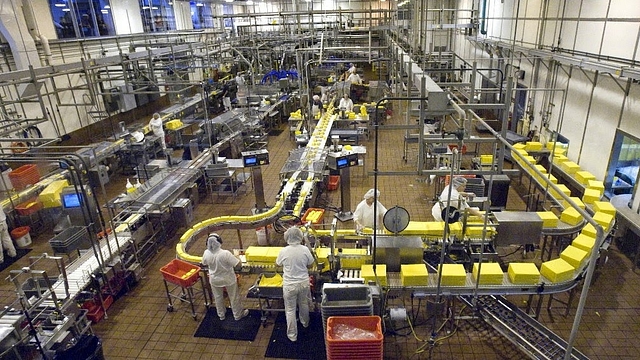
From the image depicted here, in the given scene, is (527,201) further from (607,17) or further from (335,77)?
(335,77)

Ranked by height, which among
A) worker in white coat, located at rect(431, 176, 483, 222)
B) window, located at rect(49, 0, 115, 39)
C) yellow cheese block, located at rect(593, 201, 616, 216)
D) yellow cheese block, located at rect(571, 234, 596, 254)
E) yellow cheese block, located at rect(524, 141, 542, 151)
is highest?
window, located at rect(49, 0, 115, 39)

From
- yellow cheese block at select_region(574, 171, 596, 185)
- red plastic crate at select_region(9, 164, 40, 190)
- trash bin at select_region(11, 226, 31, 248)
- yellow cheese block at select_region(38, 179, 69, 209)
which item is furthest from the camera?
red plastic crate at select_region(9, 164, 40, 190)

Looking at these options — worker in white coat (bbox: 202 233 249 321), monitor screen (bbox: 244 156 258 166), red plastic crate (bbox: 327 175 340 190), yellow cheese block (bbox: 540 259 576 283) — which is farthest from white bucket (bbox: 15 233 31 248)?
yellow cheese block (bbox: 540 259 576 283)

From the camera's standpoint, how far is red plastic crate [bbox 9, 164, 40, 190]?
8.21 meters

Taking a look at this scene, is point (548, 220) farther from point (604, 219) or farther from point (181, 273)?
point (181, 273)

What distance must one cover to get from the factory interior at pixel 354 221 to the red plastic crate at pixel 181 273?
0.03 metres

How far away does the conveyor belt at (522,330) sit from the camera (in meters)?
4.29

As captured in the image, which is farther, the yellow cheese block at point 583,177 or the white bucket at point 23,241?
the white bucket at point 23,241

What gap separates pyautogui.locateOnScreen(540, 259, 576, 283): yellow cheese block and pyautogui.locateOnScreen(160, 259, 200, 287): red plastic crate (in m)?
4.34

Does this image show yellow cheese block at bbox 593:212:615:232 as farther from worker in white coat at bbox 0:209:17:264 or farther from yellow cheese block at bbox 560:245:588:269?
worker in white coat at bbox 0:209:17:264

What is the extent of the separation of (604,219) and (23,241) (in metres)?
9.78

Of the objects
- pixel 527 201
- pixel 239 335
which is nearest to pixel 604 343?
pixel 527 201

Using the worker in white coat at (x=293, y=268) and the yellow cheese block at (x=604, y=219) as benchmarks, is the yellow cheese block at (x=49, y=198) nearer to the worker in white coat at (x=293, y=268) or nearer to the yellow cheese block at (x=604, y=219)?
the worker in white coat at (x=293, y=268)

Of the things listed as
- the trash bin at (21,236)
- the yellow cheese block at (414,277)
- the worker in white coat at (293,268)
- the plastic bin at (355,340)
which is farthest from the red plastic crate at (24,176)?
the yellow cheese block at (414,277)
